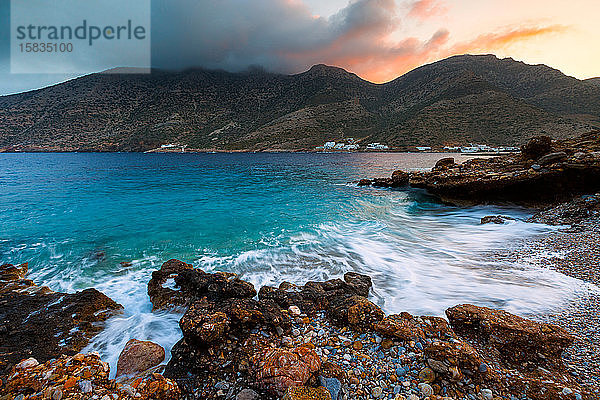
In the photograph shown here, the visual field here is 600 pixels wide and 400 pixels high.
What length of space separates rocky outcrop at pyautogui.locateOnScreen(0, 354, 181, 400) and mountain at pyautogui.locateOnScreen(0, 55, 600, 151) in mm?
101415

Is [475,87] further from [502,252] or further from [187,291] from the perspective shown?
[187,291]

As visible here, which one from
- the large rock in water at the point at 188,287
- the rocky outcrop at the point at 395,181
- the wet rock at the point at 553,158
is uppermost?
the wet rock at the point at 553,158

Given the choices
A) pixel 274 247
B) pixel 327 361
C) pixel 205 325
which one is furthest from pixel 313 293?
pixel 274 247

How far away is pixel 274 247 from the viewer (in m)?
10.8

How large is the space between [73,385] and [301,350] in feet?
9.76

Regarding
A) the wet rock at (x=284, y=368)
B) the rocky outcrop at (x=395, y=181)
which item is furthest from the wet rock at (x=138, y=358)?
the rocky outcrop at (x=395, y=181)

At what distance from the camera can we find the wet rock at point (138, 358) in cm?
416

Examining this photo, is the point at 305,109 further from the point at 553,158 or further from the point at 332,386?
the point at 332,386

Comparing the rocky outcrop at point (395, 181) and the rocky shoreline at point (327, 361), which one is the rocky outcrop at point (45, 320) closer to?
the rocky shoreline at point (327, 361)

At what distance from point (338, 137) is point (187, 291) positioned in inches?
4789

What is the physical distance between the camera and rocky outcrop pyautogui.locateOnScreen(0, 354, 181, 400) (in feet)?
9.75

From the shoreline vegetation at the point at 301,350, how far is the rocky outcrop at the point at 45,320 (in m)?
0.03

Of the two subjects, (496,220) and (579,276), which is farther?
(496,220)

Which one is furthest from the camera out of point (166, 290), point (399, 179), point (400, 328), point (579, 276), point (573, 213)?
point (399, 179)
